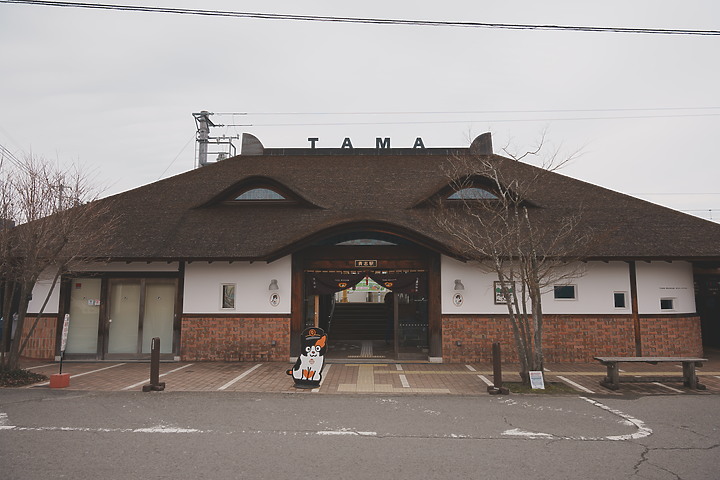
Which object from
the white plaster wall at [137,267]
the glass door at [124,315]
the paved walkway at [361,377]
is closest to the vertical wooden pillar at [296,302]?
the paved walkway at [361,377]

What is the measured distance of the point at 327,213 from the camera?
582 inches

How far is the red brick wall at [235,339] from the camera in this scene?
1310 centimetres

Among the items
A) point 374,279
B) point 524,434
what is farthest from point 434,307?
point 524,434

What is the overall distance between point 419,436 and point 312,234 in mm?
7066

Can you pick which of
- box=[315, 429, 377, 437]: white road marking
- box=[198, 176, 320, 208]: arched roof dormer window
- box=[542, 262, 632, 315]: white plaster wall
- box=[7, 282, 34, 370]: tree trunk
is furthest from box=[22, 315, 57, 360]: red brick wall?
box=[542, 262, 632, 315]: white plaster wall

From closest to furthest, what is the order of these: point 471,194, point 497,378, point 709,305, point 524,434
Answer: point 524,434
point 497,378
point 471,194
point 709,305

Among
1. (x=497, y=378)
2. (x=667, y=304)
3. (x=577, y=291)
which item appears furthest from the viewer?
(x=667, y=304)

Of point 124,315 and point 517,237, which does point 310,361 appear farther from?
point 124,315

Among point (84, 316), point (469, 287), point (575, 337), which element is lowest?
point (575, 337)

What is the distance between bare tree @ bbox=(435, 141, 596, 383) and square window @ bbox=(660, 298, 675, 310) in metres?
2.75

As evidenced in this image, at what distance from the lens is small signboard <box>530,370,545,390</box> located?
31.5 ft

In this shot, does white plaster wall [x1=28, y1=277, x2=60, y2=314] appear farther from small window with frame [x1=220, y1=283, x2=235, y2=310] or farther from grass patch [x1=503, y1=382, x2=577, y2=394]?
grass patch [x1=503, y1=382, x2=577, y2=394]

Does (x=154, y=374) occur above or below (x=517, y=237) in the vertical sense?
below

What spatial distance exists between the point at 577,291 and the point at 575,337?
4.35 feet
